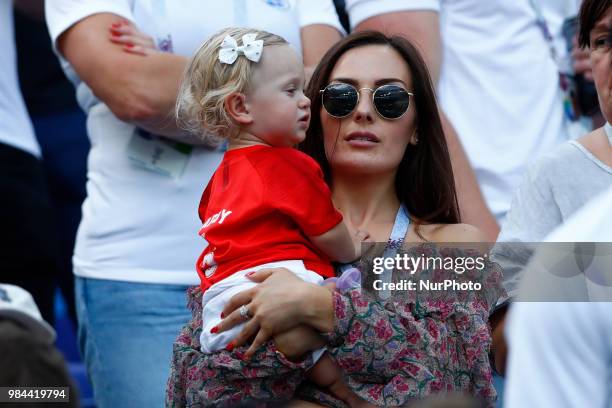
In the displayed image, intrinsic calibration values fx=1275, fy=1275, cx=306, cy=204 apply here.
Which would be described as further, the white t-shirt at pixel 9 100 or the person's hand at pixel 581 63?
the person's hand at pixel 581 63

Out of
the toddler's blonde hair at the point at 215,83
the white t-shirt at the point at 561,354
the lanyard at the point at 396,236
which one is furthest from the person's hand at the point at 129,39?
the white t-shirt at the point at 561,354

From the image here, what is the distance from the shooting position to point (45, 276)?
4.53 meters

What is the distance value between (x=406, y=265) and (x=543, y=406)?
1072 millimetres

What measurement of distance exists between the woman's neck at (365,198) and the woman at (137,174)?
0.58 m

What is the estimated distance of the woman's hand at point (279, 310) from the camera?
285cm

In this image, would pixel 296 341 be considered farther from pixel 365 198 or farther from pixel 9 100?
pixel 9 100

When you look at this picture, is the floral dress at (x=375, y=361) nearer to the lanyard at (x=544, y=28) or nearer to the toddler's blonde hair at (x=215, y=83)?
the toddler's blonde hair at (x=215, y=83)

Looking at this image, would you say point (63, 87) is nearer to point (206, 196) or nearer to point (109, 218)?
point (109, 218)

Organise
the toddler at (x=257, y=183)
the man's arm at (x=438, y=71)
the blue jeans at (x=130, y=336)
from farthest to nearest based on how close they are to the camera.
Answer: the man's arm at (x=438, y=71), the blue jeans at (x=130, y=336), the toddler at (x=257, y=183)

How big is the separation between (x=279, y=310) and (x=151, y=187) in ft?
A: 3.67

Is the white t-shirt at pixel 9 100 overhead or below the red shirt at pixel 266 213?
below

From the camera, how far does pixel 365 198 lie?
340 cm

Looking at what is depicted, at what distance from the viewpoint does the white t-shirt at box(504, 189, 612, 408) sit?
6.71 ft

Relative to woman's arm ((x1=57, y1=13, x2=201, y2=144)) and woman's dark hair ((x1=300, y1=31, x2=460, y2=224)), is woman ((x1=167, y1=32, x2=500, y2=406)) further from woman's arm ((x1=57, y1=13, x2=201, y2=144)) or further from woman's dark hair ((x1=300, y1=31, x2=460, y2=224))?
woman's arm ((x1=57, y1=13, x2=201, y2=144))
